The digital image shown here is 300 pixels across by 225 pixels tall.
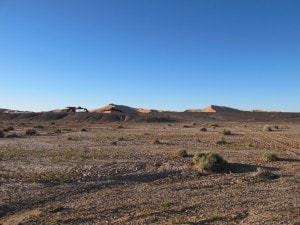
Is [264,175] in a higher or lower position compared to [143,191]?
higher

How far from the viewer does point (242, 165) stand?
20109 millimetres

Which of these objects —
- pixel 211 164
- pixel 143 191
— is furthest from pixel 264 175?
pixel 143 191

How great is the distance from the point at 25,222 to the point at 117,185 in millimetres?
5348

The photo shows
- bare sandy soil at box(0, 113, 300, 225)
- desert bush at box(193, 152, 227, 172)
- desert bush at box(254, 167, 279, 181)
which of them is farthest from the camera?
desert bush at box(193, 152, 227, 172)

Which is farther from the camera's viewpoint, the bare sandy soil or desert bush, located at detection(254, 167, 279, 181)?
desert bush, located at detection(254, 167, 279, 181)

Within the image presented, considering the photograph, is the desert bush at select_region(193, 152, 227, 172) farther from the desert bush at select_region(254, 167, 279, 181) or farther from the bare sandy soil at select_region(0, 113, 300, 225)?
the desert bush at select_region(254, 167, 279, 181)

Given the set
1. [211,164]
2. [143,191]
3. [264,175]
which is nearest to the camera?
[143,191]

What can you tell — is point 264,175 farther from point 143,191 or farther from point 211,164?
point 143,191

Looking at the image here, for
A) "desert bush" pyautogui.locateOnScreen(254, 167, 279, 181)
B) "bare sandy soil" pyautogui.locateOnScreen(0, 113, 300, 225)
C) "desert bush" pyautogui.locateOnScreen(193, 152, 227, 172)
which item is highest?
"desert bush" pyautogui.locateOnScreen(193, 152, 227, 172)

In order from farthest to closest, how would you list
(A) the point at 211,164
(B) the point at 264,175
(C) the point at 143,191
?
(A) the point at 211,164 → (B) the point at 264,175 → (C) the point at 143,191

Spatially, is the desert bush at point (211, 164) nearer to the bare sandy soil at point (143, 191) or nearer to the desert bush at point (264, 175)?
the bare sandy soil at point (143, 191)

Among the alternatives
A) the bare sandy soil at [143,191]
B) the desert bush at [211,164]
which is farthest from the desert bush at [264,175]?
the desert bush at [211,164]

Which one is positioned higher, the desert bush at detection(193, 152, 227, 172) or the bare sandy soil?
the desert bush at detection(193, 152, 227, 172)

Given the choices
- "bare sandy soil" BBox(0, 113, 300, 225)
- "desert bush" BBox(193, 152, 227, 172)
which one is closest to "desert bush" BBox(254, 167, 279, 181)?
"bare sandy soil" BBox(0, 113, 300, 225)
